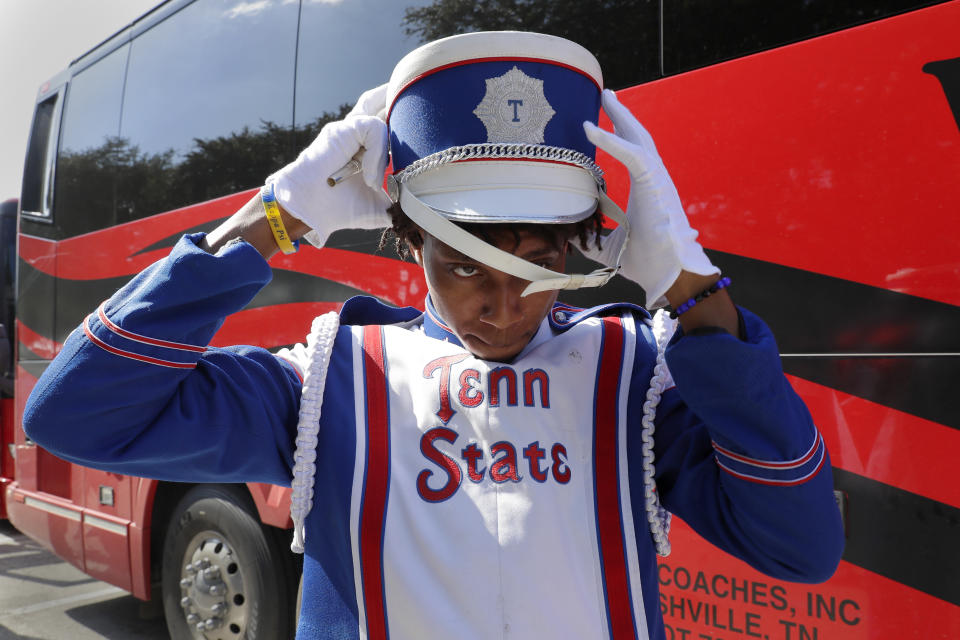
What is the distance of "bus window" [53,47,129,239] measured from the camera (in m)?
4.49

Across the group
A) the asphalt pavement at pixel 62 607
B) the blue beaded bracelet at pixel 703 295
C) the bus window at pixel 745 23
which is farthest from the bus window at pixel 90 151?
the blue beaded bracelet at pixel 703 295

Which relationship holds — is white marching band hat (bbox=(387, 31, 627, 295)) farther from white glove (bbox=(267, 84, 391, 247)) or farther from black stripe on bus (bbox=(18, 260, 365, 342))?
black stripe on bus (bbox=(18, 260, 365, 342))

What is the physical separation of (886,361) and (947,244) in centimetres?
29

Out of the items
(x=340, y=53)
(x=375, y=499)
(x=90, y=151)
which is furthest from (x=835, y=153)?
(x=90, y=151)

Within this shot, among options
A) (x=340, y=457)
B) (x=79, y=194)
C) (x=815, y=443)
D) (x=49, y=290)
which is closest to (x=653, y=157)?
(x=815, y=443)

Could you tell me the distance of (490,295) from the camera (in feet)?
3.87

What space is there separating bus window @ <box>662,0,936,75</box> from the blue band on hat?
103cm

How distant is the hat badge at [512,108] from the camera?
1149 mm

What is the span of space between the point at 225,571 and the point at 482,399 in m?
2.54

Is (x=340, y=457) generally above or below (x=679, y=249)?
below

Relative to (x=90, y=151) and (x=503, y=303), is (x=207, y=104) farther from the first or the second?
(x=503, y=303)

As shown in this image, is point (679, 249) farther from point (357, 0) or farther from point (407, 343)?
point (357, 0)

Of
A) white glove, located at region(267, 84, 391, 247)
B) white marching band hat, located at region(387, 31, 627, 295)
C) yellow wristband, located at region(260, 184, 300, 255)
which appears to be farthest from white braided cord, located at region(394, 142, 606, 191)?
yellow wristband, located at region(260, 184, 300, 255)

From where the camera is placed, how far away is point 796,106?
74.2 inches
